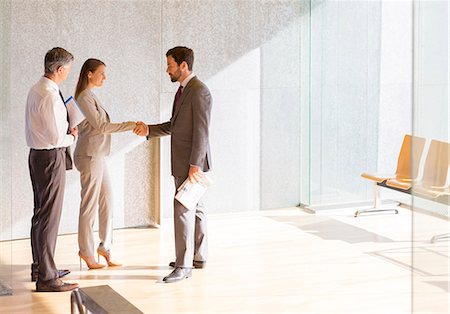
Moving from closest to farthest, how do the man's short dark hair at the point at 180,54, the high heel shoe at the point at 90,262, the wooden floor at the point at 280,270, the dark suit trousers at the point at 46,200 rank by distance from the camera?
the wooden floor at the point at 280,270 < the dark suit trousers at the point at 46,200 < the man's short dark hair at the point at 180,54 < the high heel shoe at the point at 90,262

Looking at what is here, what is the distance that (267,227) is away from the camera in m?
8.31

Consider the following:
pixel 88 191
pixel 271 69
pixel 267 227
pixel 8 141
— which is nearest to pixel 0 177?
pixel 8 141

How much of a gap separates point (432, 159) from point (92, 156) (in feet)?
9.95

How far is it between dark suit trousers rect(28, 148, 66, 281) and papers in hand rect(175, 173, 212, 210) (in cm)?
82

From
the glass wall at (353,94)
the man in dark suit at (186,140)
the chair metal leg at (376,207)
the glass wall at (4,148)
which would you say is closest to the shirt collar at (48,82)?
the glass wall at (4,148)

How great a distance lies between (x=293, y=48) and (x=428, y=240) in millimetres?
5213

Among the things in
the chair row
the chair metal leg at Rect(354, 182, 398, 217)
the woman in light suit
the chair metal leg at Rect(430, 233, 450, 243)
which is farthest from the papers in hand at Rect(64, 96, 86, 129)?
the chair metal leg at Rect(354, 182, 398, 217)

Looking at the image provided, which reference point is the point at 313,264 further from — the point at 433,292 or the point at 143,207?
the point at 433,292

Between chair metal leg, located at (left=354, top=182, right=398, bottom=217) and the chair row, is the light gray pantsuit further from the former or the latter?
chair metal leg, located at (left=354, top=182, right=398, bottom=217)

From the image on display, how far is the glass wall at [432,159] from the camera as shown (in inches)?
159

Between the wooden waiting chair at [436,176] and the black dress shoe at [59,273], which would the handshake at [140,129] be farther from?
the wooden waiting chair at [436,176]

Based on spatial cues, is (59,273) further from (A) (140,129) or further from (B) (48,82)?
(B) (48,82)

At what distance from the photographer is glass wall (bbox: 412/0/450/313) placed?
13.2 ft

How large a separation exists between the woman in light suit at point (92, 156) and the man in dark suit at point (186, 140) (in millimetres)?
493
